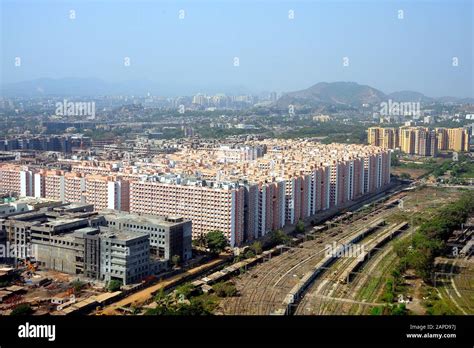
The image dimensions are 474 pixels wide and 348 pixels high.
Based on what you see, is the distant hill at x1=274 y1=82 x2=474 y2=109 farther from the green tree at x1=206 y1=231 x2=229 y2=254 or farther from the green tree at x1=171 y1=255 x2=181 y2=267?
the green tree at x1=171 y1=255 x2=181 y2=267

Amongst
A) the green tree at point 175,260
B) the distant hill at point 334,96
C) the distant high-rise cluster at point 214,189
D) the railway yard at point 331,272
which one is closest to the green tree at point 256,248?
the railway yard at point 331,272

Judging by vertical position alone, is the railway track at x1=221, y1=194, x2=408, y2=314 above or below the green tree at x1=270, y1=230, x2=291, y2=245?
below

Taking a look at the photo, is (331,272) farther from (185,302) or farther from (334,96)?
(334,96)

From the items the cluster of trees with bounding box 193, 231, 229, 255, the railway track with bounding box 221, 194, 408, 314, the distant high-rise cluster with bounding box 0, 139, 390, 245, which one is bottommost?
the railway track with bounding box 221, 194, 408, 314

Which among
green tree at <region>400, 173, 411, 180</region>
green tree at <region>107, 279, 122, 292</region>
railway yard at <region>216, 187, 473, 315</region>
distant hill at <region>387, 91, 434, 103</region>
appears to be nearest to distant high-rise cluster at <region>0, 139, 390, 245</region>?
railway yard at <region>216, 187, 473, 315</region>

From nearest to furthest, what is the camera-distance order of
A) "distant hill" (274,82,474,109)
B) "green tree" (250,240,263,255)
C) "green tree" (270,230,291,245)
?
"green tree" (250,240,263,255), "green tree" (270,230,291,245), "distant hill" (274,82,474,109)

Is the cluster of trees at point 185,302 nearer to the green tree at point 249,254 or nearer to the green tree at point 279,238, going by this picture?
the green tree at point 249,254

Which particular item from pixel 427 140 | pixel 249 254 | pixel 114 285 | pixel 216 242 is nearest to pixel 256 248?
pixel 249 254
